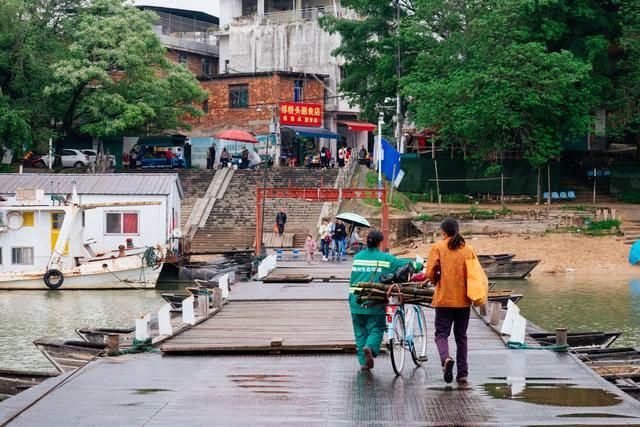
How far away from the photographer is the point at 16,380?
13.4m

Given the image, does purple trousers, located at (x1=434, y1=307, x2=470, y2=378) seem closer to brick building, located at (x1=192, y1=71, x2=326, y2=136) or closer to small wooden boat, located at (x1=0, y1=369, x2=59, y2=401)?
small wooden boat, located at (x1=0, y1=369, x2=59, y2=401)

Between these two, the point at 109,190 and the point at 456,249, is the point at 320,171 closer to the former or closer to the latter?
the point at 109,190

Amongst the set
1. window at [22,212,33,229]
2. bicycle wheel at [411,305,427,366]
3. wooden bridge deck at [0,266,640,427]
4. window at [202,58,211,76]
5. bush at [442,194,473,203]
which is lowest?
wooden bridge deck at [0,266,640,427]

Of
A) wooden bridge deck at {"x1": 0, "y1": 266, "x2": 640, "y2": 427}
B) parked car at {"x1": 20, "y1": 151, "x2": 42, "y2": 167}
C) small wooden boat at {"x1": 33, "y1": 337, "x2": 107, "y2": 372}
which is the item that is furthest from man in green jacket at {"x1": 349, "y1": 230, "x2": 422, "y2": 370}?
parked car at {"x1": 20, "y1": 151, "x2": 42, "y2": 167}

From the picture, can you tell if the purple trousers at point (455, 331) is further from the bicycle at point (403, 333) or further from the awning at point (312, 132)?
the awning at point (312, 132)

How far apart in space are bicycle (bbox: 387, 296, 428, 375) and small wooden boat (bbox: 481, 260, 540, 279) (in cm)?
2288

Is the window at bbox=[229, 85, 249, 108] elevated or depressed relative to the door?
elevated

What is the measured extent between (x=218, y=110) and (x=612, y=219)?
2674cm

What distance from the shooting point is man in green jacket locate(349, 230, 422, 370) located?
12328 millimetres

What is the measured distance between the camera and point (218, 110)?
A: 6162 cm

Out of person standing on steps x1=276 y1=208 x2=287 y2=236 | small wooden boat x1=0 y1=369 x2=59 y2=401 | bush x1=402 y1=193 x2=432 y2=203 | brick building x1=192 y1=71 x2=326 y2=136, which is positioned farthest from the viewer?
brick building x1=192 y1=71 x2=326 y2=136

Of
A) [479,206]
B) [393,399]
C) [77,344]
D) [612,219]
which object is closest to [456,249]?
[393,399]

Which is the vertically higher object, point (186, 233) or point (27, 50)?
point (27, 50)

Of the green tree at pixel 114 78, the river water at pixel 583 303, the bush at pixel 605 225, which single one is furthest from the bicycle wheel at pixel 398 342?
the green tree at pixel 114 78
